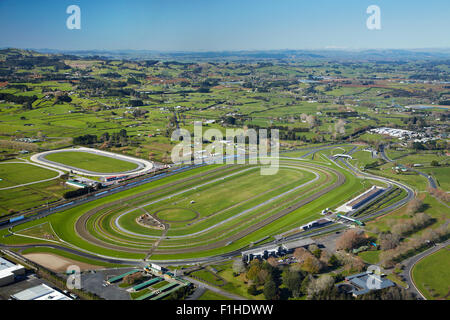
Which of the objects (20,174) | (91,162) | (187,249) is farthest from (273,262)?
(20,174)

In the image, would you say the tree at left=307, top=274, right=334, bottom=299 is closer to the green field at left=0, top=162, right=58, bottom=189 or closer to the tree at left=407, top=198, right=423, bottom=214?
the tree at left=407, top=198, right=423, bottom=214

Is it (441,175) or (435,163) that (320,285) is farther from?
(435,163)

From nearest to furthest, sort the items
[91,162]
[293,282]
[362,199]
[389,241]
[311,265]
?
[293,282] → [311,265] → [389,241] → [362,199] → [91,162]

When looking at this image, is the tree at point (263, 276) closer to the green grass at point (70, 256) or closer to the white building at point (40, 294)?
the green grass at point (70, 256)

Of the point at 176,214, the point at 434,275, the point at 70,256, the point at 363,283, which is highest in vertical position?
the point at 176,214

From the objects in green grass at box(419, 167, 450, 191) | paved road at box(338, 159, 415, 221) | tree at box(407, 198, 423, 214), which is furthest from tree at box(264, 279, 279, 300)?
green grass at box(419, 167, 450, 191)

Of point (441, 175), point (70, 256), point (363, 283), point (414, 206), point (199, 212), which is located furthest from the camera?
point (441, 175)
